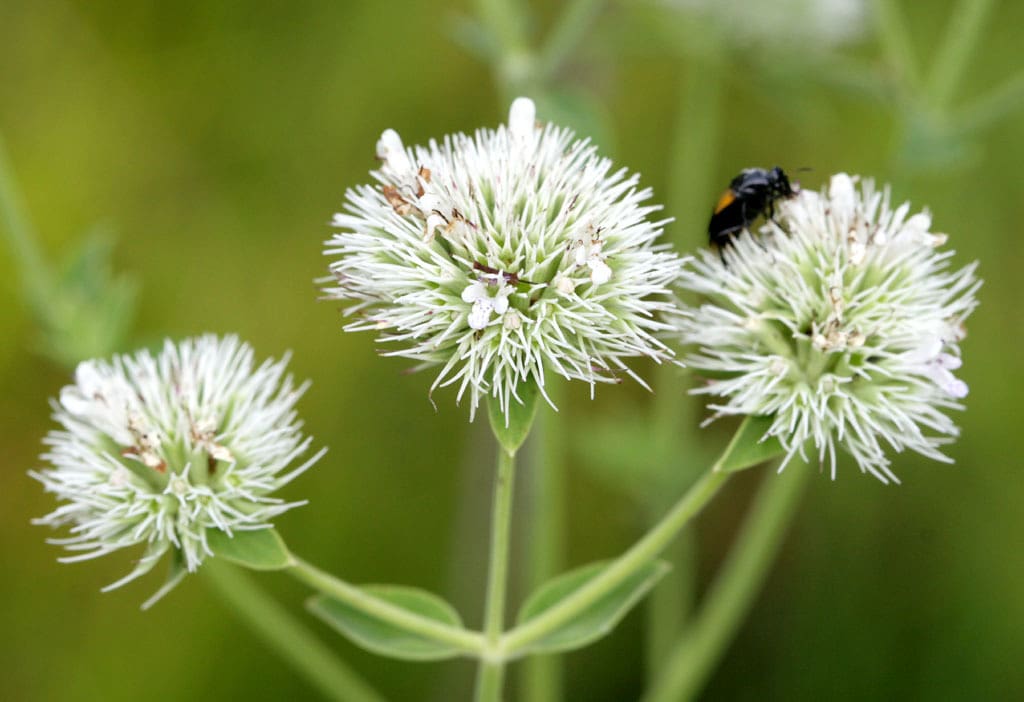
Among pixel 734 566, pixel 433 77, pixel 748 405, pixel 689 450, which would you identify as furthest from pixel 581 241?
pixel 433 77

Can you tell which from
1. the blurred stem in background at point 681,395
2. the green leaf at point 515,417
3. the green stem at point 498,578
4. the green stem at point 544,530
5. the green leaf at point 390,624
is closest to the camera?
the green leaf at point 515,417

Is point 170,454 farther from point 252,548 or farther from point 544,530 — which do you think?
point 544,530

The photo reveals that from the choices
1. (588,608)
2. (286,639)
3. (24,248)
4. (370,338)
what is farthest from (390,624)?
(370,338)

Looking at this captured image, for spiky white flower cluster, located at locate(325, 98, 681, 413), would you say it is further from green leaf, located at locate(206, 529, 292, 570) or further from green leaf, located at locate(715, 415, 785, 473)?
green leaf, located at locate(206, 529, 292, 570)

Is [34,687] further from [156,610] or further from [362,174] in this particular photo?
[362,174]

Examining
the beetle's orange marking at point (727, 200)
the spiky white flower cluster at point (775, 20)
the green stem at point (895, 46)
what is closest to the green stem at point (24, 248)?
the beetle's orange marking at point (727, 200)

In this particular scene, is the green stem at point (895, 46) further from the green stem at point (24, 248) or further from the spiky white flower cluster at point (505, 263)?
the green stem at point (24, 248)
